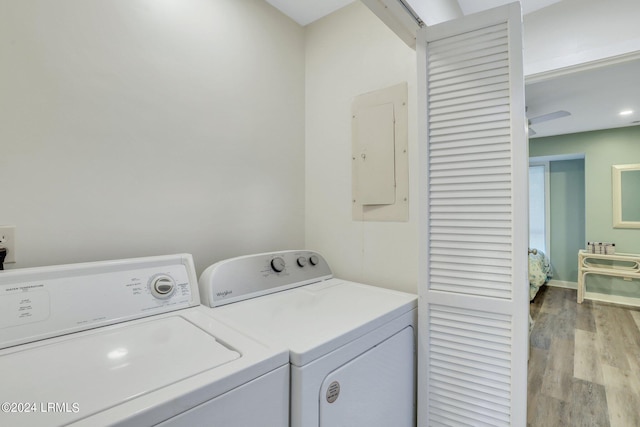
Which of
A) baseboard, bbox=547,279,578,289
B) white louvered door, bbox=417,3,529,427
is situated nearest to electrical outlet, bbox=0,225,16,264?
white louvered door, bbox=417,3,529,427

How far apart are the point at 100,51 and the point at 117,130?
0.95 ft

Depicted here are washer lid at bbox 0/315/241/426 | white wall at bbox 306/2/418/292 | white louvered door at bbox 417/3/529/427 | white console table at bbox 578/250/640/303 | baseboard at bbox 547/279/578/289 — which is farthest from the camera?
baseboard at bbox 547/279/578/289

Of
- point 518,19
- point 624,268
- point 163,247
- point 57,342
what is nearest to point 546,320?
point 624,268

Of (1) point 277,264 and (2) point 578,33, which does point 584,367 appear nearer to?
(2) point 578,33

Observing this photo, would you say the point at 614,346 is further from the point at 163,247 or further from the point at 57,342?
the point at 57,342

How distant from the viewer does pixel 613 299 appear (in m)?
4.51

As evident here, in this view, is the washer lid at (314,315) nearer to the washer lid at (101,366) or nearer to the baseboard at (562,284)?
the washer lid at (101,366)

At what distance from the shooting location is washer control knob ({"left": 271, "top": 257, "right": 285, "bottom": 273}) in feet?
4.61

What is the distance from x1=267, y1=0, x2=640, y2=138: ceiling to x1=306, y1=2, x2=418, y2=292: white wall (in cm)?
17

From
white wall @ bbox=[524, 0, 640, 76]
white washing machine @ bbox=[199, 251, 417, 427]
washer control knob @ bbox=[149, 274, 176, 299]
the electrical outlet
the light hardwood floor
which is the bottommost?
the light hardwood floor

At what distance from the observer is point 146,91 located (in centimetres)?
125

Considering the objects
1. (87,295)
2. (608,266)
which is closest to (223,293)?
(87,295)

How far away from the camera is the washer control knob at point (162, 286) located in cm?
107

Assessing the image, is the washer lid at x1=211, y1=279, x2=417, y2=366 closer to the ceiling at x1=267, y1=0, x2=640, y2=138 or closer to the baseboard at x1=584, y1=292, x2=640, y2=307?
the ceiling at x1=267, y1=0, x2=640, y2=138
